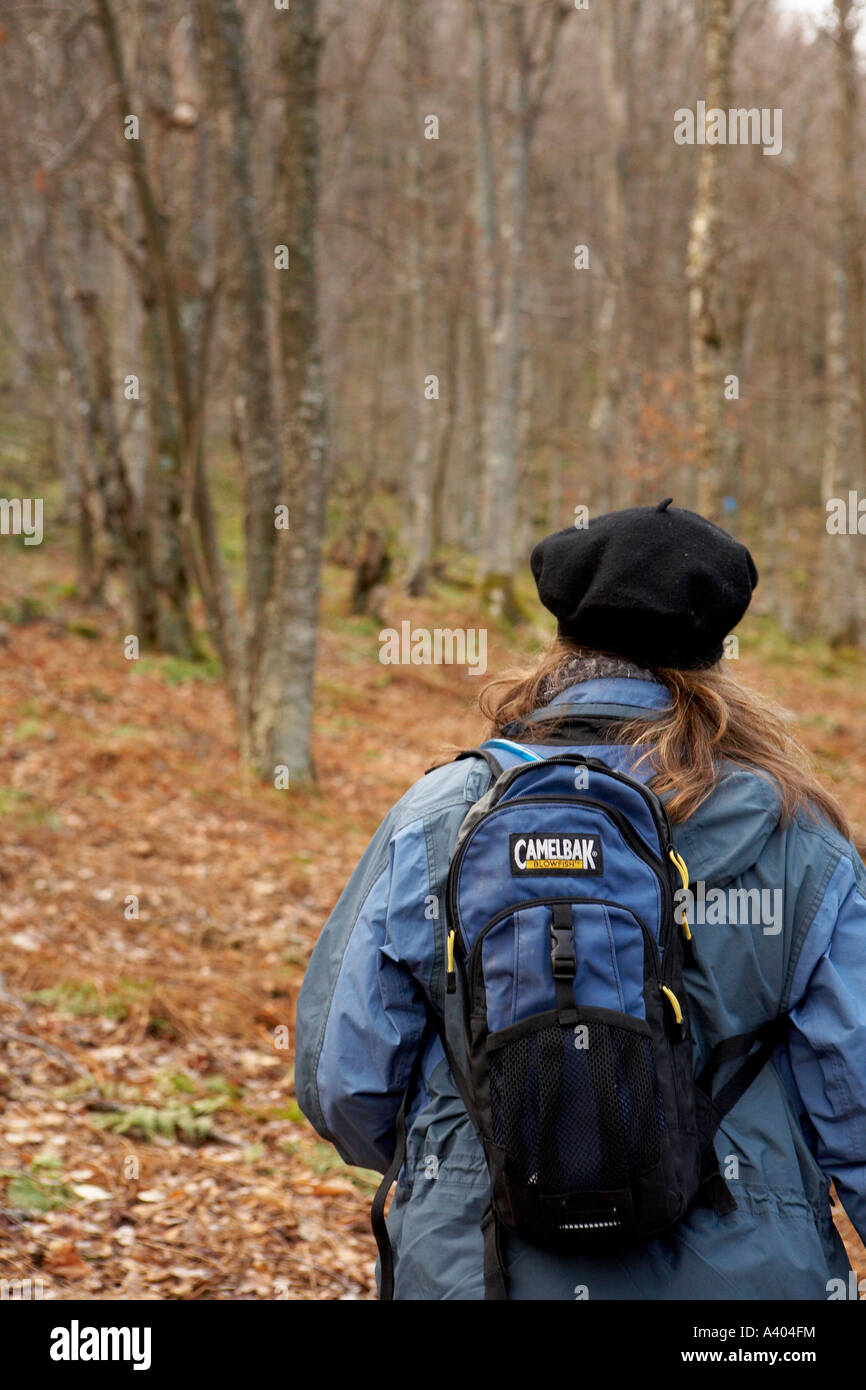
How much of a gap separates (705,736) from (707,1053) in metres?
0.58

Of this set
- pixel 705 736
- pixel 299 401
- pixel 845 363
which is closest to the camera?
pixel 705 736

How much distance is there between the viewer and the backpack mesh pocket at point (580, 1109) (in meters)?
1.88

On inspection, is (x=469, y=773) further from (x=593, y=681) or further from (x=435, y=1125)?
(x=435, y=1125)

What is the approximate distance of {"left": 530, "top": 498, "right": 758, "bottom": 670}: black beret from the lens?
2299 millimetres

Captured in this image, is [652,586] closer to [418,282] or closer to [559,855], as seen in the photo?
[559,855]

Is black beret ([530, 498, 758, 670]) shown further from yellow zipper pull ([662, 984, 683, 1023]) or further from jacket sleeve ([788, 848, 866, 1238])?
yellow zipper pull ([662, 984, 683, 1023])

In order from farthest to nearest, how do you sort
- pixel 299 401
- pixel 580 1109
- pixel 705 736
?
pixel 299 401 → pixel 705 736 → pixel 580 1109

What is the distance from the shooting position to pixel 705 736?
2.24 meters

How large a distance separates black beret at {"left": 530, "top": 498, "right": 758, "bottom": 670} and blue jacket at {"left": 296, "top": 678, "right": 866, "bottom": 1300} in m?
0.18

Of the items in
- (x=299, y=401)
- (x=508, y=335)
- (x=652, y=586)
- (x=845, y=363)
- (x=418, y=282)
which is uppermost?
(x=418, y=282)

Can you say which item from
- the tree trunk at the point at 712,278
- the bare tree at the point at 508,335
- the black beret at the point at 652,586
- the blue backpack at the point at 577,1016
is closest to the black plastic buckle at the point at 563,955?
the blue backpack at the point at 577,1016

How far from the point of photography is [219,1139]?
4934mm

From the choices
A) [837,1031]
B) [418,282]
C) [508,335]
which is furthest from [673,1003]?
[418,282]

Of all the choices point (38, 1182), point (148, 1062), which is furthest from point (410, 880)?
point (148, 1062)
